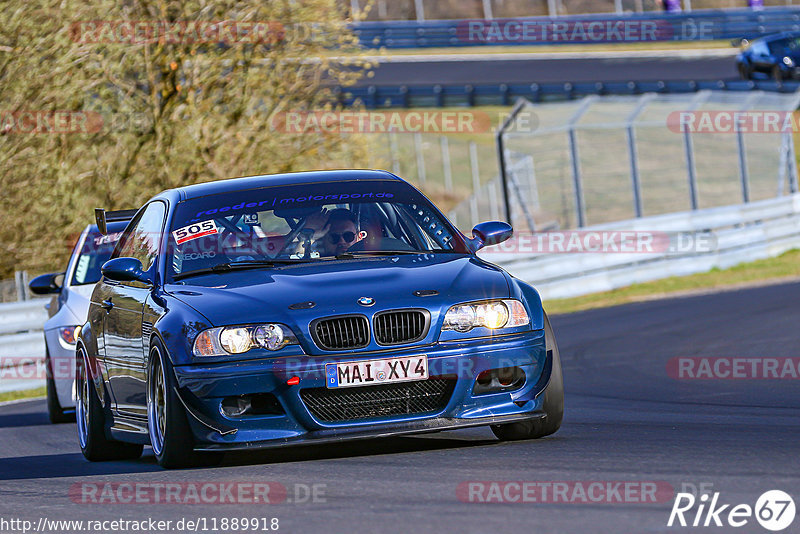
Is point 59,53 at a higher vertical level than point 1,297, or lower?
higher

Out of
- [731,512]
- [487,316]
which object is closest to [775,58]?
[487,316]

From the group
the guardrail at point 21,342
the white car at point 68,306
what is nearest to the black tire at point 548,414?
the white car at point 68,306

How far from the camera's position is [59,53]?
770 inches

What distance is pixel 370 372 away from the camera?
6.79 meters

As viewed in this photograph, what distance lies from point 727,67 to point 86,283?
3713 centimetres

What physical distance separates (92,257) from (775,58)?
102 ft

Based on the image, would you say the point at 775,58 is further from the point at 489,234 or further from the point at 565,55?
the point at 489,234

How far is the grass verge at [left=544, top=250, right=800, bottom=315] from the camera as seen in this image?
1980 centimetres

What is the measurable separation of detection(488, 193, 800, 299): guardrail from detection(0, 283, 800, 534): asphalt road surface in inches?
349

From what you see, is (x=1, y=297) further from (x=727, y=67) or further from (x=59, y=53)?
(x=727, y=67)

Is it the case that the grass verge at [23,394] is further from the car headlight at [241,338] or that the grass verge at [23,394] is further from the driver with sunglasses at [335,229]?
the car headlight at [241,338]

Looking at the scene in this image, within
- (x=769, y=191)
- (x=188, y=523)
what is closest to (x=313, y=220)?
(x=188, y=523)

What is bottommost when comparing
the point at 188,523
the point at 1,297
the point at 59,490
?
the point at 1,297

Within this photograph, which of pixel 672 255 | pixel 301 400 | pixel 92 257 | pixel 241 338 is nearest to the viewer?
pixel 301 400
